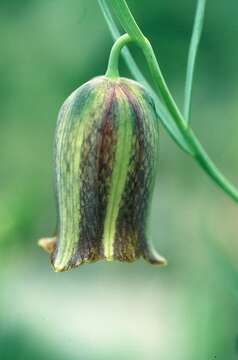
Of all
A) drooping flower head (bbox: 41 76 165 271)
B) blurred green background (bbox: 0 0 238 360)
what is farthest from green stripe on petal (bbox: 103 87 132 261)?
blurred green background (bbox: 0 0 238 360)

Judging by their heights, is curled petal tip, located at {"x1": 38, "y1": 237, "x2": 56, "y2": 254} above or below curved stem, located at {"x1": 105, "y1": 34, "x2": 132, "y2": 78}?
below

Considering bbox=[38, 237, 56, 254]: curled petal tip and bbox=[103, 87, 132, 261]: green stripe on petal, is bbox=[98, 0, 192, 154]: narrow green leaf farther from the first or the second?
bbox=[38, 237, 56, 254]: curled petal tip

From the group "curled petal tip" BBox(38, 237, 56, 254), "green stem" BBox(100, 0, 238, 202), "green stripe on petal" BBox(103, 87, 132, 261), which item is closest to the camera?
"green stem" BBox(100, 0, 238, 202)

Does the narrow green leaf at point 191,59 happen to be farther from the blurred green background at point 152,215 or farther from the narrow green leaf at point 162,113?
the blurred green background at point 152,215

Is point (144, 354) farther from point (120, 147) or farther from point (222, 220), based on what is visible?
point (120, 147)

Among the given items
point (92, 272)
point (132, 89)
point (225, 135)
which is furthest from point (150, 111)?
point (225, 135)
